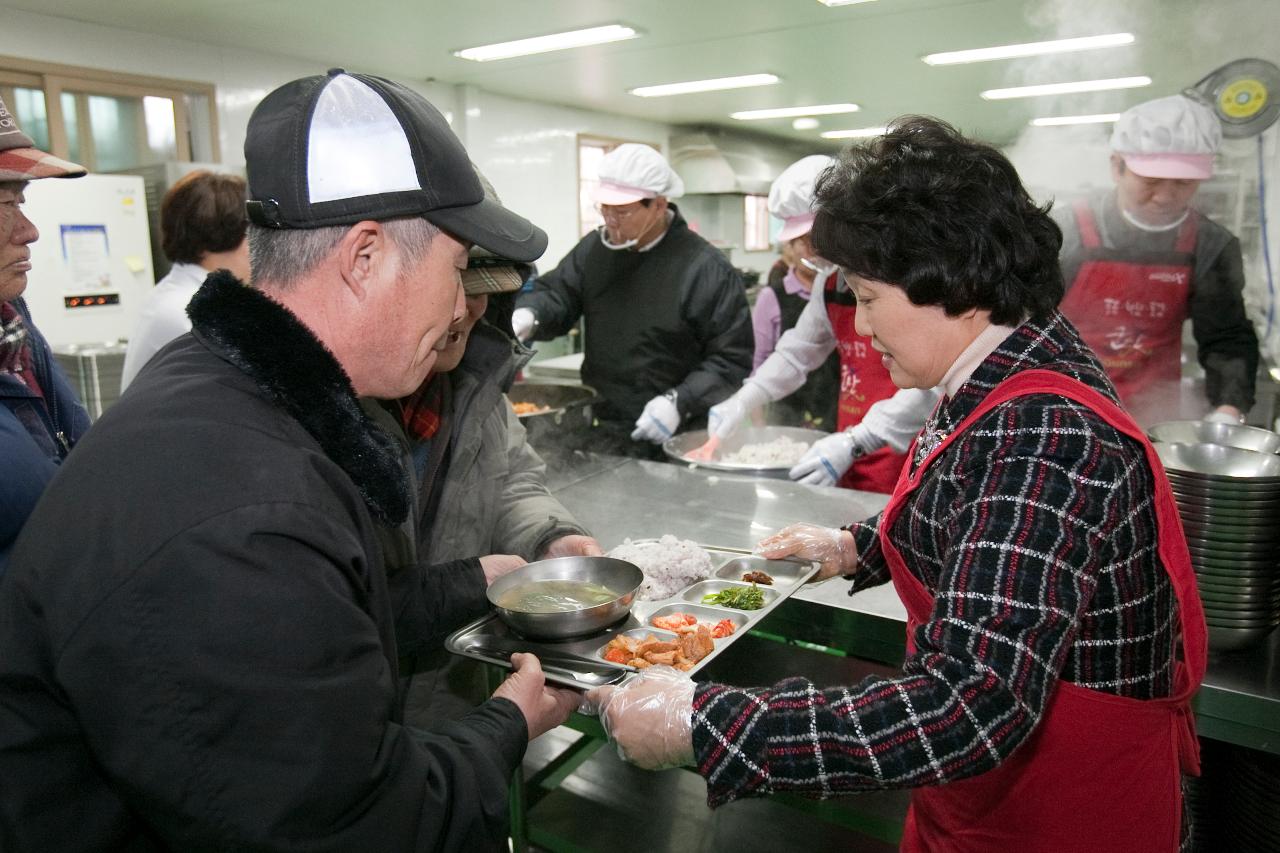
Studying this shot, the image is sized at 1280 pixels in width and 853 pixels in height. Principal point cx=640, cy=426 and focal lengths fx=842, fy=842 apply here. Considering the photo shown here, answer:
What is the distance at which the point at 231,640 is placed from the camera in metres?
0.75

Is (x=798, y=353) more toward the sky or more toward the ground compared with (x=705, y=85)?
more toward the ground

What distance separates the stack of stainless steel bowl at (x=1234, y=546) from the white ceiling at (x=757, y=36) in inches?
98.7

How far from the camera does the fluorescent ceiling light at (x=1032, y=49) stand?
471cm

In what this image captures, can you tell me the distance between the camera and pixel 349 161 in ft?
3.05

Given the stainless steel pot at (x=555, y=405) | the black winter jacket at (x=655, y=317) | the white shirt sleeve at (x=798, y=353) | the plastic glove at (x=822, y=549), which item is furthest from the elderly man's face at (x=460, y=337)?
the black winter jacket at (x=655, y=317)

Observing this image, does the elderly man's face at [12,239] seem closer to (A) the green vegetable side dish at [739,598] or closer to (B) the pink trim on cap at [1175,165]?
(A) the green vegetable side dish at [739,598]

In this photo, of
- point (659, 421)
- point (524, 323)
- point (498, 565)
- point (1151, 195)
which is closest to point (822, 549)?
point (498, 565)

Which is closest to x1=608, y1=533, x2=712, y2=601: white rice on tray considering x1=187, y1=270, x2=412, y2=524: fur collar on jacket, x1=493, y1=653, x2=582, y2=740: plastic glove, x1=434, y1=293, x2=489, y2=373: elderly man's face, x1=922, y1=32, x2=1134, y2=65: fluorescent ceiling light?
x1=493, y1=653, x2=582, y2=740: plastic glove

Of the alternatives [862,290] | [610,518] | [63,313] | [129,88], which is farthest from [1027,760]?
[129,88]

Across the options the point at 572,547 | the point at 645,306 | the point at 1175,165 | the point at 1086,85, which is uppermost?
the point at 1086,85

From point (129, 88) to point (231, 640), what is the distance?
19.8ft

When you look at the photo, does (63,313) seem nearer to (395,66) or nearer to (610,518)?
(395,66)

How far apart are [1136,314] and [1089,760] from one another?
9.01 feet

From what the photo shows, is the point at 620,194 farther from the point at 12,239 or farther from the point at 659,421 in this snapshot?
the point at 12,239
